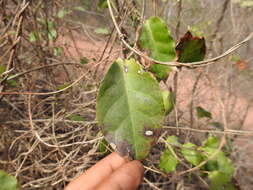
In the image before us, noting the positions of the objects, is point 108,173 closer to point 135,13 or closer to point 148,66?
point 148,66

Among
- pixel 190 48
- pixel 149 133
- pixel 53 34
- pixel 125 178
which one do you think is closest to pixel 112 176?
pixel 125 178

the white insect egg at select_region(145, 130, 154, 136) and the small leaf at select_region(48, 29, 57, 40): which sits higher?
the small leaf at select_region(48, 29, 57, 40)

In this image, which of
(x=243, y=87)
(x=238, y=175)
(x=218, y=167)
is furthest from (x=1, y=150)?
(x=243, y=87)

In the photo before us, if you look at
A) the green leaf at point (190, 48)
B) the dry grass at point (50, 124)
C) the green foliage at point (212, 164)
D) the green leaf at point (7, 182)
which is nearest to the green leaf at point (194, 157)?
the green foliage at point (212, 164)

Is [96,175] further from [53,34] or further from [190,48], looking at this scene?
[53,34]

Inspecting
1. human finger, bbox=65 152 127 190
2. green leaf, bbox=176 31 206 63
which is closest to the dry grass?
human finger, bbox=65 152 127 190

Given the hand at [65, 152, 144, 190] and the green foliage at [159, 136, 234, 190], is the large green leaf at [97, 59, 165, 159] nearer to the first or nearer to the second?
the hand at [65, 152, 144, 190]
